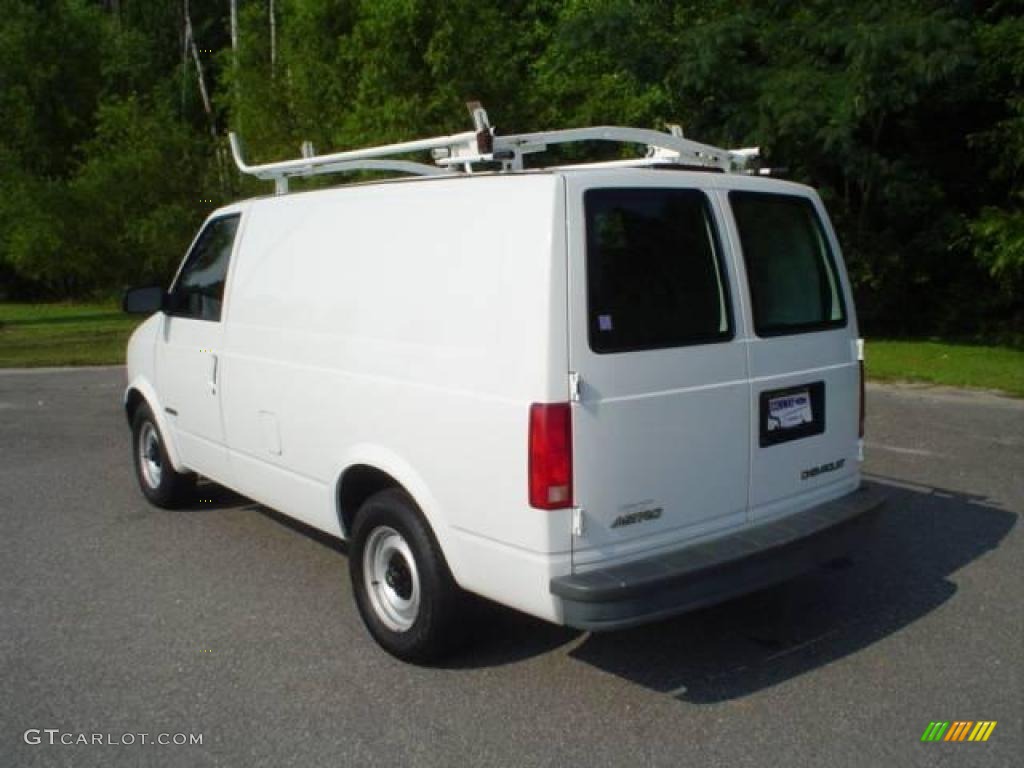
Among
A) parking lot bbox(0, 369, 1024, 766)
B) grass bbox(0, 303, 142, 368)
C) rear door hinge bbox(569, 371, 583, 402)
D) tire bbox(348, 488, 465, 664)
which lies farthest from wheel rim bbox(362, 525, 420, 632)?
grass bbox(0, 303, 142, 368)

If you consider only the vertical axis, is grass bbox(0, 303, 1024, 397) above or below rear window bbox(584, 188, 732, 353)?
below

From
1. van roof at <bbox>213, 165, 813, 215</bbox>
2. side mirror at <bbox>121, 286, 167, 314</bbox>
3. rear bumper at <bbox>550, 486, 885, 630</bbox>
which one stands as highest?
van roof at <bbox>213, 165, 813, 215</bbox>

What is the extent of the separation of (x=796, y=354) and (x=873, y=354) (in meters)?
12.1

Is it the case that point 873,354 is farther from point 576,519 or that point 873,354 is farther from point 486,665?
point 576,519

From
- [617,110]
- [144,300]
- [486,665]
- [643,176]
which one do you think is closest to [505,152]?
[643,176]

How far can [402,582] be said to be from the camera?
14.9 feet

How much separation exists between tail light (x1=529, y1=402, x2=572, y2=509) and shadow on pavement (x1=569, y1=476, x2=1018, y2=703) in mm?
1090

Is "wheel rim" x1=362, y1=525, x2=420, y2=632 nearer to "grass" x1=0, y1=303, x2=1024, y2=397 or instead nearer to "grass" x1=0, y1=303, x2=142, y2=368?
"grass" x1=0, y1=303, x2=1024, y2=397

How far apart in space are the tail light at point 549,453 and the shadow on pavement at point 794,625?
1.09m

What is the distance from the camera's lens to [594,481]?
3.73 m

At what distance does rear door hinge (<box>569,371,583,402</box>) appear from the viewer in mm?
3684

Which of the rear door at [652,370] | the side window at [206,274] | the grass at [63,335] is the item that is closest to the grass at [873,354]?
the grass at [63,335]

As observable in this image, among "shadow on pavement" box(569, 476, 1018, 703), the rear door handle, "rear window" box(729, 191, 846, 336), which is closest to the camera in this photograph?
"shadow on pavement" box(569, 476, 1018, 703)

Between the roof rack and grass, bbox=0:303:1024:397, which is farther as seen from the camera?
grass, bbox=0:303:1024:397
